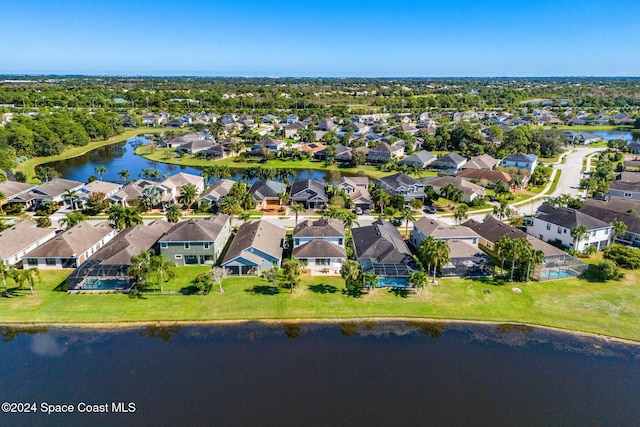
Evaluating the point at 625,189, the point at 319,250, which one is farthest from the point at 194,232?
the point at 625,189

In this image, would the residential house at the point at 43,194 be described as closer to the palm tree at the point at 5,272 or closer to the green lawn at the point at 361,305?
the green lawn at the point at 361,305

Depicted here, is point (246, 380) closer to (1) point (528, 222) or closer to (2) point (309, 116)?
(1) point (528, 222)

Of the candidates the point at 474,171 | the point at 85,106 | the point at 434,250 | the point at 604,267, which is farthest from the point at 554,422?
the point at 85,106

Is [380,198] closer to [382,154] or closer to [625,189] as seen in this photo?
[625,189]

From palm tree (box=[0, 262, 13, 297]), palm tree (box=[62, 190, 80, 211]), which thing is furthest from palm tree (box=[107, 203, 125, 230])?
palm tree (box=[62, 190, 80, 211])

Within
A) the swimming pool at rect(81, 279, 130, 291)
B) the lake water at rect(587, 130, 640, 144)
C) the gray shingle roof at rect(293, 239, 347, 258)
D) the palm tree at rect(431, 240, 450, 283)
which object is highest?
the lake water at rect(587, 130, 640, 144)

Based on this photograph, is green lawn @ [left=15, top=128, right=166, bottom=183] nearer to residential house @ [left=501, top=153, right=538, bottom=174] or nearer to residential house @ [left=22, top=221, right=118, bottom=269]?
residential house @ [left=22, top=221, right=118, bottom=269]

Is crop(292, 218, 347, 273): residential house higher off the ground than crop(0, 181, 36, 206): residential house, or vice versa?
crop(0, 181, 36, 206): residential house

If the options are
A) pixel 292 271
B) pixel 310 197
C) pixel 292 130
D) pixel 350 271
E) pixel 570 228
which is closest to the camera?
pixel 350 271
